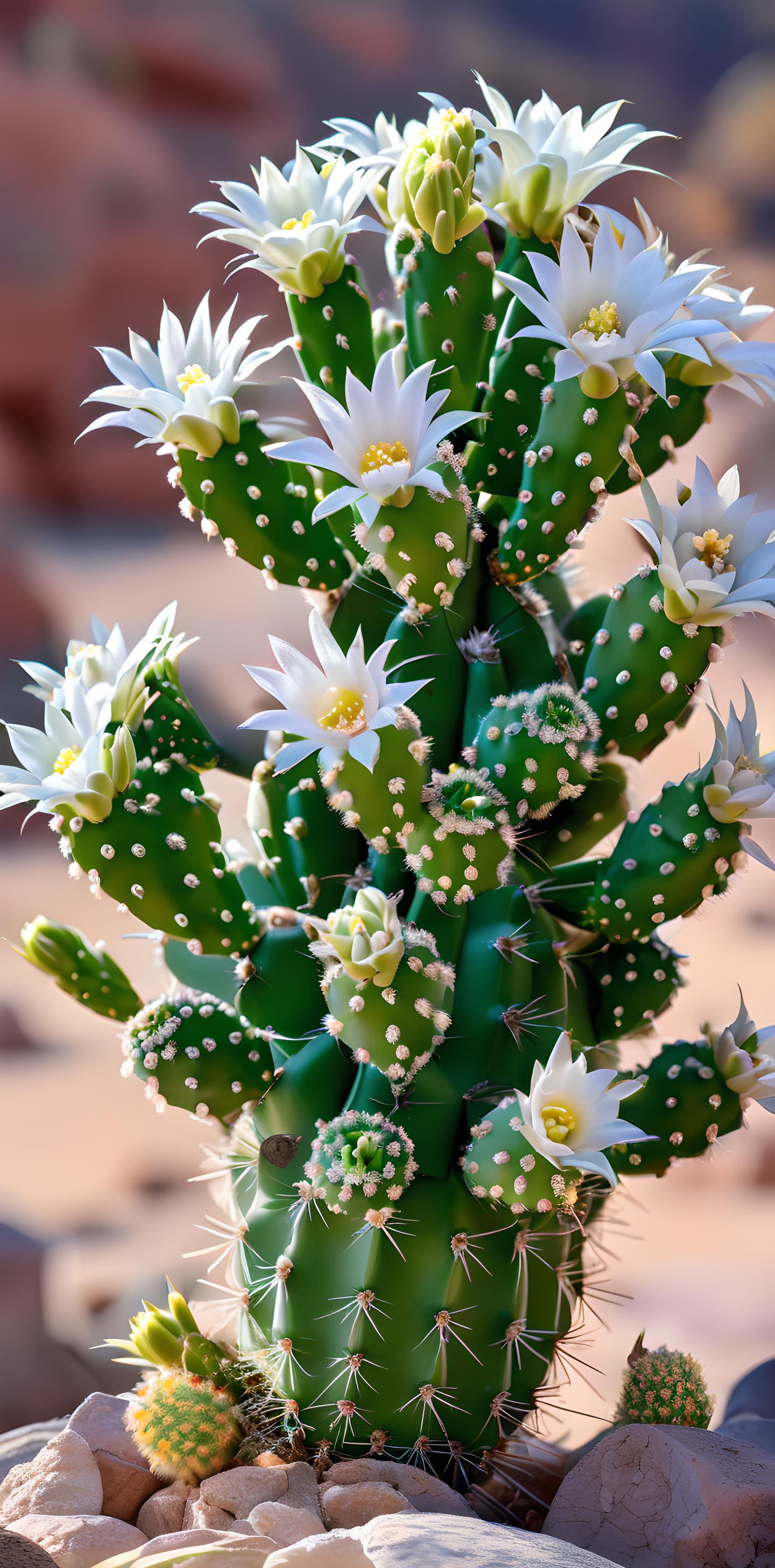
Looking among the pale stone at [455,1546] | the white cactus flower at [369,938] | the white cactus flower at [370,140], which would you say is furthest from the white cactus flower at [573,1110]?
the white cactus flower at [370,140]

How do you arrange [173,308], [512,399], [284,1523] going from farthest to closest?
[173,308], [512,399], [284,1523]

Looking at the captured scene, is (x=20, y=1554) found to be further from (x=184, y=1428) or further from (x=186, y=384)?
(x=186, y=384)

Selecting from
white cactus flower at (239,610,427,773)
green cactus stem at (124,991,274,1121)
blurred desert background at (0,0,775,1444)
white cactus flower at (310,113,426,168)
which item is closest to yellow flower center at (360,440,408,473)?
white cactus flower at (239,610,427,773)

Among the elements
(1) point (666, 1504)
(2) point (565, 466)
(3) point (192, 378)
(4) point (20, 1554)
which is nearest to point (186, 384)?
(3) point (192, 378)

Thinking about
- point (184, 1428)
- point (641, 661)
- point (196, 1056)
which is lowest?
point (184, 1428)

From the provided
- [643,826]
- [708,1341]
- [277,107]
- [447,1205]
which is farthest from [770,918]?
[277,107]

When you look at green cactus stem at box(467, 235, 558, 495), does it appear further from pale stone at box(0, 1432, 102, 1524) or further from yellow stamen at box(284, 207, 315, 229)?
pale stone at box(0, 1432, 102, 1524)
